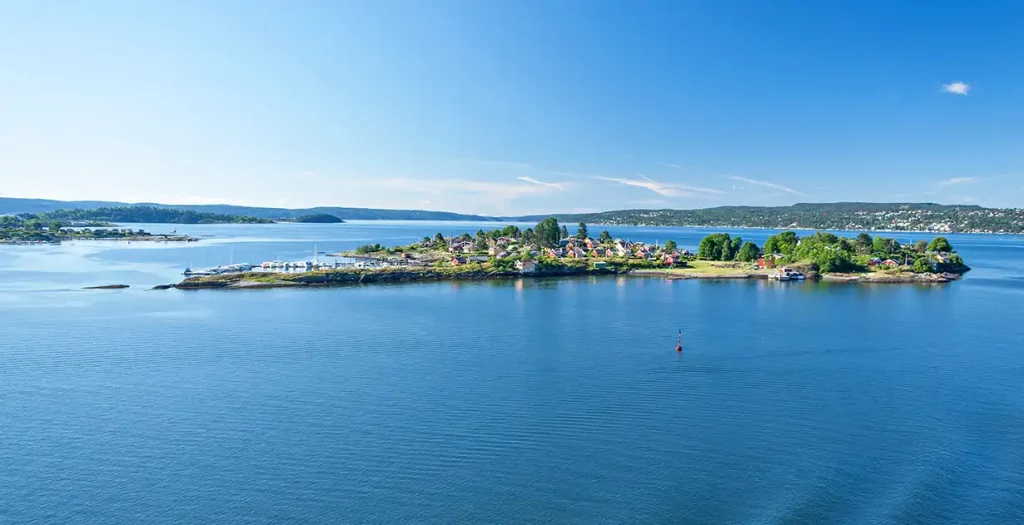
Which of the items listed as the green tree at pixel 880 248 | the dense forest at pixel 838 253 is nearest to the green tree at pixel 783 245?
the dense forest at pixel 838 253

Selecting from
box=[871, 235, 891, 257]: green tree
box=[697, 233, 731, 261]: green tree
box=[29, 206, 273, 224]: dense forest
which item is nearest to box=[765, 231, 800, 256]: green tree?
box=[697, 233, 731, 261]: green tree

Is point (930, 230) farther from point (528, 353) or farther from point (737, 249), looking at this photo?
point (528, 353)

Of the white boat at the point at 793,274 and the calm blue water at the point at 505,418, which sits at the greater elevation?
the white boat at the point at 793,274

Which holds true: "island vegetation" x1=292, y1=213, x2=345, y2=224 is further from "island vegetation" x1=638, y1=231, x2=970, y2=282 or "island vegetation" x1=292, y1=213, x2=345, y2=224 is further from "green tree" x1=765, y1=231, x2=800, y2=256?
"green tree" x1=765, y1=231, x2=800, y2=256

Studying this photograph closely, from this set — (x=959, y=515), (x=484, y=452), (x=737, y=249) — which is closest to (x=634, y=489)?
(x=484, y=452)

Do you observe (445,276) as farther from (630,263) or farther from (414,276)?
(630,263)

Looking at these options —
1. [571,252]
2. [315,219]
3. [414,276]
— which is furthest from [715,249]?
[315,219]

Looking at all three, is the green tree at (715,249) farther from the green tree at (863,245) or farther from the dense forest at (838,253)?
the green tree at (863,245)

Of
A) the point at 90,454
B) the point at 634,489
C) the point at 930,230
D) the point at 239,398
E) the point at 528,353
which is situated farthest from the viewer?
the point at 930,230
